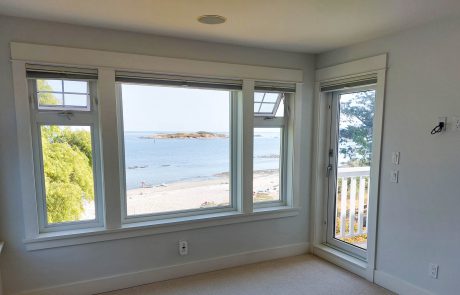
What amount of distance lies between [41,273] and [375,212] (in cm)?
299

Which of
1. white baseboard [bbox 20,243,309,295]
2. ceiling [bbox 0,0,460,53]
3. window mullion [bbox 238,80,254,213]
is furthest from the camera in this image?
window mullion [bbox 238,80,254,213]

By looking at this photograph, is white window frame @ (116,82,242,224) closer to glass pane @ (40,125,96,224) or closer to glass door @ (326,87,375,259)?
glass pane @ (40,125,96,224)

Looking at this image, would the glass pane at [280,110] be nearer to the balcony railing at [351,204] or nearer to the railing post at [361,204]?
the balcony railing at [351,204]

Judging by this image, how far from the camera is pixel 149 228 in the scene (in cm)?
278

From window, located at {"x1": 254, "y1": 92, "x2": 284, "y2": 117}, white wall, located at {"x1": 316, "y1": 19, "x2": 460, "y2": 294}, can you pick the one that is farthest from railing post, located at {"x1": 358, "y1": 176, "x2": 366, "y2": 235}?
window, located at {"x1": 254, "y1": 92, "x2": 284, "y2": 117}

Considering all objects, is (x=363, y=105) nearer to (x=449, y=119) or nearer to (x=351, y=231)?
(x=449, y=119)

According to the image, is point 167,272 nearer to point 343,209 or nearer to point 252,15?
point 343,209

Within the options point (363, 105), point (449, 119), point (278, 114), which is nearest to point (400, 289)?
point (449, 119)

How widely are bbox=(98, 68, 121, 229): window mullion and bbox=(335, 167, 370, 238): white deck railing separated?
2377 mm

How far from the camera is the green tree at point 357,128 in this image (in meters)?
2.97

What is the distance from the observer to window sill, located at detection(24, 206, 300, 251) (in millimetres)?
2453

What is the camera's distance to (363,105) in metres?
3.02

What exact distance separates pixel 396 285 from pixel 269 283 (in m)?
1.13

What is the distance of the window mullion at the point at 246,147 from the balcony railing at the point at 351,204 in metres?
1.05
